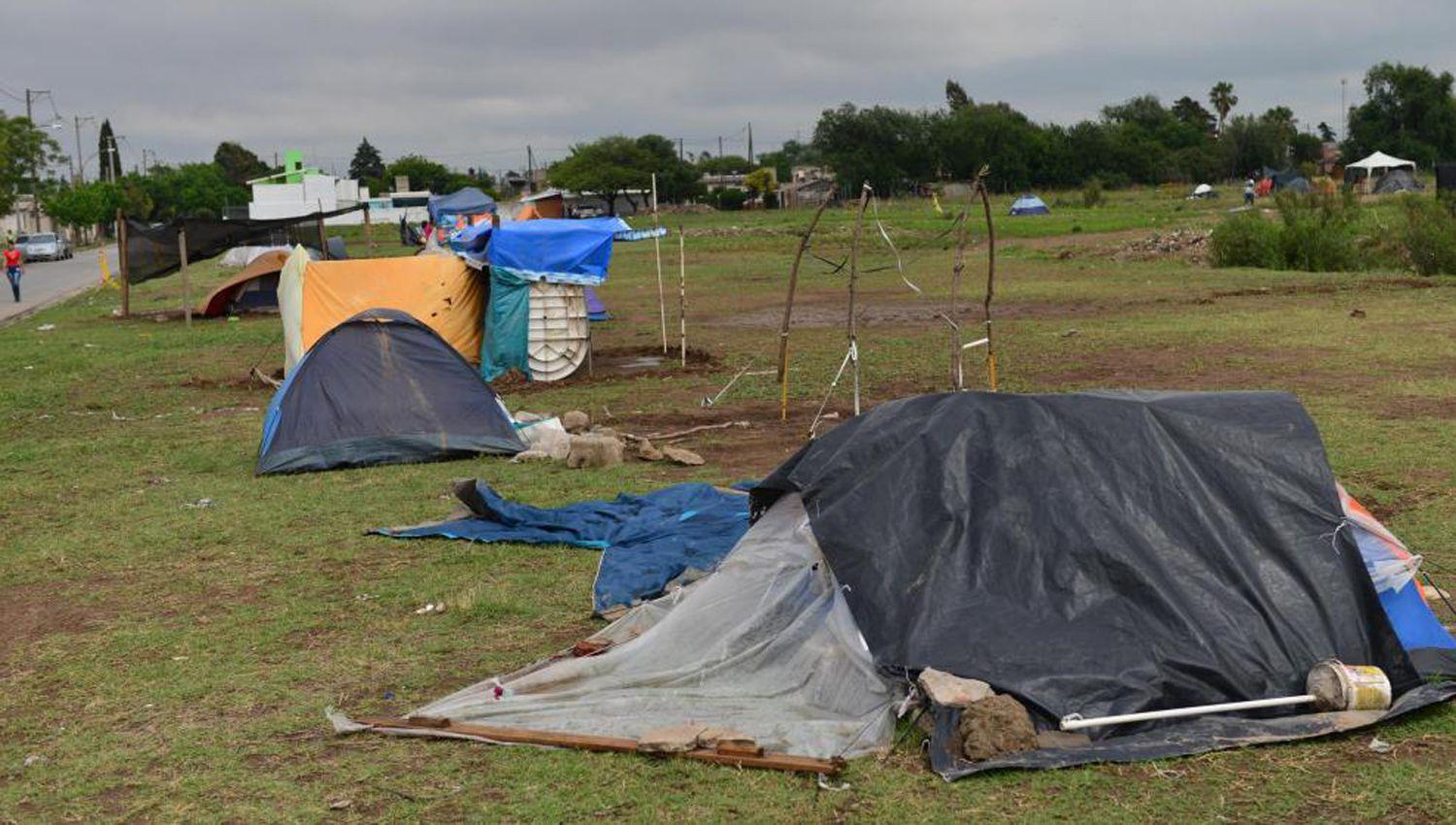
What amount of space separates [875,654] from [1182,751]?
1.23 metres

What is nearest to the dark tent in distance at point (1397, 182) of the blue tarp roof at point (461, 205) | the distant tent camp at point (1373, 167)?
the distant tent camp at point (1373, 167)

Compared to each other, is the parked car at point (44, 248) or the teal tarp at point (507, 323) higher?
the parked car at point (44, 248)

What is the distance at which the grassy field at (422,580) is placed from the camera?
524 cm

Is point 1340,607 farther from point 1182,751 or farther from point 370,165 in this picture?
point 370,165

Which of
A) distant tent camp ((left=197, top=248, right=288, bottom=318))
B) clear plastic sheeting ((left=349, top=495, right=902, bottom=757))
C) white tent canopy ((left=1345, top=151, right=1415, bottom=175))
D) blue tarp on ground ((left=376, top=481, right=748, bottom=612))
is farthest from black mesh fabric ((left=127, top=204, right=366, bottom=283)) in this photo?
white tent canopy ((left=1345, top=151, right=1415, bottom=175))

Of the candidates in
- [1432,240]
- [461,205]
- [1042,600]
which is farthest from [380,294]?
[461,205]

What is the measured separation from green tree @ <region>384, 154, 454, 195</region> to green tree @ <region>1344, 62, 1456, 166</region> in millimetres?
63548

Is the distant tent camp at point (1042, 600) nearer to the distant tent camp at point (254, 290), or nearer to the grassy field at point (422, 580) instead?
the grassy field at point (422, 580)

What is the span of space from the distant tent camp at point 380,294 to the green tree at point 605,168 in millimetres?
70928

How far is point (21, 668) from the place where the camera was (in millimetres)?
7148

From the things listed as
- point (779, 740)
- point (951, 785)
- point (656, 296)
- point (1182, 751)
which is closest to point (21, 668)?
point (779, 740)

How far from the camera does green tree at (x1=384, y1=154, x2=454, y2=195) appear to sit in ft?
372

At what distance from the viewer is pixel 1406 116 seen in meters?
88.0

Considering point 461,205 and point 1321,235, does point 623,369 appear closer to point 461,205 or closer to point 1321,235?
point 1321,235
